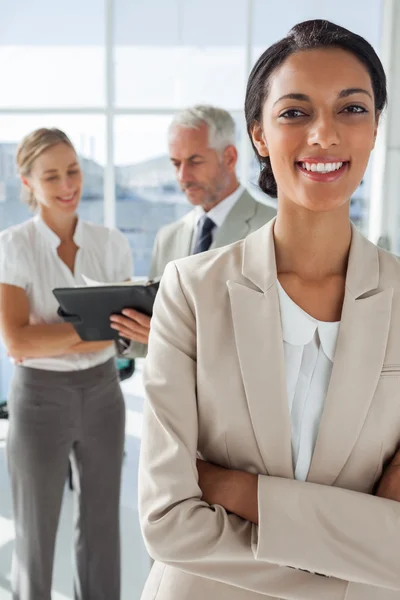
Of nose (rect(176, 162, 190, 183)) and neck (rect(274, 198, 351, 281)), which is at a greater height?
nose (rect(176, 162, 190, 183))

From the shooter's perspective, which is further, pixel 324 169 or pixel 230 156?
pixel 230 156

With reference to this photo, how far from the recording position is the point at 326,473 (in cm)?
99

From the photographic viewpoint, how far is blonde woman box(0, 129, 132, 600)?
7.07 feet

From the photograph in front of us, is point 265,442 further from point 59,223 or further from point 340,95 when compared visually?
point 59,223

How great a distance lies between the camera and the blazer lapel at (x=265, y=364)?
989 mm

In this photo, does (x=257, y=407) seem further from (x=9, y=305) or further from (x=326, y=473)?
(x=9, y=305)

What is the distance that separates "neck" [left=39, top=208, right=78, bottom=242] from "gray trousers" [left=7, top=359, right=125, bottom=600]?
1.86 ft

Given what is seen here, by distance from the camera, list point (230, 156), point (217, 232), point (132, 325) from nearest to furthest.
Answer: point (132, 325) < point (217, 232) < point (230, 156)

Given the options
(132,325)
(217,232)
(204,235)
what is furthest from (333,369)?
(204,235)

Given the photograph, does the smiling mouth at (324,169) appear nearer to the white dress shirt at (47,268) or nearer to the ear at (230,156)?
the ear at (230,156)

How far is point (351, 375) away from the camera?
3.20 feet

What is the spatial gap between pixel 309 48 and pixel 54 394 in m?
1.61

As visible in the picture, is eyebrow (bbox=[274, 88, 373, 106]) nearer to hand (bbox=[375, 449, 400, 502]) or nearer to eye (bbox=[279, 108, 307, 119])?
eye (bbox=[279, 108, 307, 119])

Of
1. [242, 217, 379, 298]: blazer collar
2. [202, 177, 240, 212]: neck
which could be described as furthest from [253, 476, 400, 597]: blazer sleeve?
[202, 177, 240, 212]: neck
